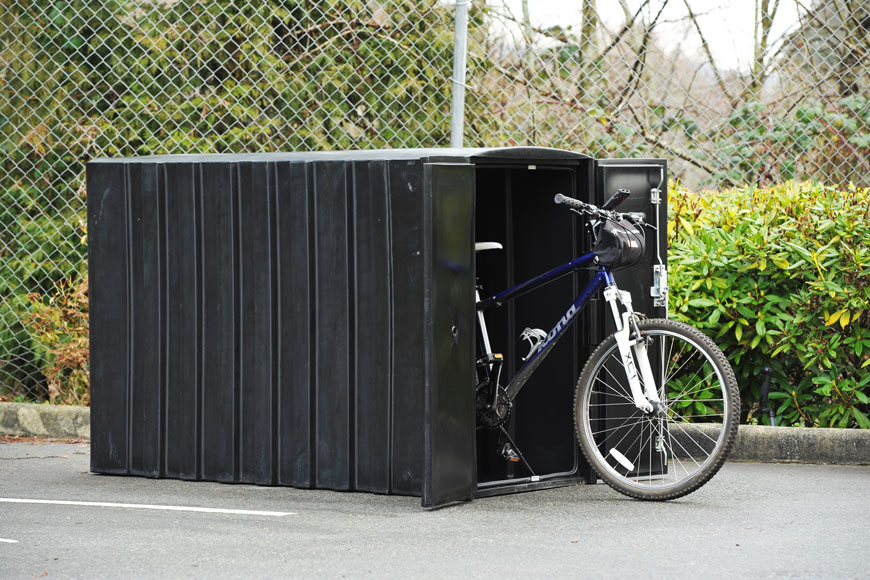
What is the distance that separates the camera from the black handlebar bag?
6039 millimetres

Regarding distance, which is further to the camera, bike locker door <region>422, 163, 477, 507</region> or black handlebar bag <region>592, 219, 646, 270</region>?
black handlebar bag <region>592, 219, 646, 270</region>

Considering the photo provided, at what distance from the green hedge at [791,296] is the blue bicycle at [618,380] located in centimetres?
96

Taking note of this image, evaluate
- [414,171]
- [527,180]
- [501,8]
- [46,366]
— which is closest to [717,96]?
[501,8]

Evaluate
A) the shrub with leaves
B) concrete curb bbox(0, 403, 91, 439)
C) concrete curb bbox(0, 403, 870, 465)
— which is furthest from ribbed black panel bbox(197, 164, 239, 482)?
concrete curb bbox(0, 403, 870, 465)

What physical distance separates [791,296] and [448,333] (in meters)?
2.59

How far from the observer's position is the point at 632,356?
6.16 metres

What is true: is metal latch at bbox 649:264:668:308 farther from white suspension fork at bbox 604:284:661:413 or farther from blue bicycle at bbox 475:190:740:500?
white suspension fork at bbox 604:284:661:413

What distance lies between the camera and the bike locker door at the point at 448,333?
5812 millimetres

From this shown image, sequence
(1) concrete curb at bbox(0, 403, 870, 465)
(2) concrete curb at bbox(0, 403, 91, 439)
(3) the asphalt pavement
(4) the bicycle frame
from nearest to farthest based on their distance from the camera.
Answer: (3) the asphalt pavement
(4) the bicycle frame
(1) concrete curb at bbox(0, 403, 870, 465)
(2) concrete curb at bbox(0, 403, 91, 439)

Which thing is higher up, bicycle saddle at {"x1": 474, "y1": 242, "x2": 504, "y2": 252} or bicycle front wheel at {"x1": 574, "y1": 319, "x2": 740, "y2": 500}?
bicycle saddle at {"x1": 474, "y1": 242, "x2": 504, "y2": 252}

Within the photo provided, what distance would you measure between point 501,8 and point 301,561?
4.82 meters

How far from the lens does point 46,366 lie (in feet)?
29.8

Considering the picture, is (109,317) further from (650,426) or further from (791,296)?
(791,296)

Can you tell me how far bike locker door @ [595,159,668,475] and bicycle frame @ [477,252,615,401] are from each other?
1.19 feet
